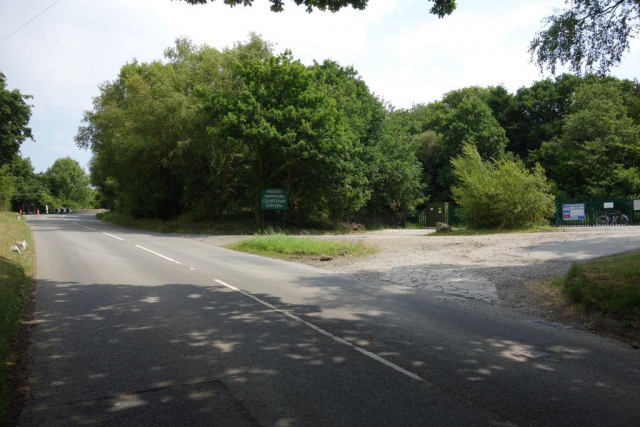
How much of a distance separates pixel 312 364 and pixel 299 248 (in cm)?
1296

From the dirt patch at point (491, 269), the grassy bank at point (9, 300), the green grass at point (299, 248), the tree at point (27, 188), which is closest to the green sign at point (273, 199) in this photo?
the green grass at point (299, 248)

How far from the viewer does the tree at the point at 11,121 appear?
49.8 m

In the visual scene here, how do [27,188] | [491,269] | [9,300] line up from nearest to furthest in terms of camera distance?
[9,300], [491,269], [27,188]

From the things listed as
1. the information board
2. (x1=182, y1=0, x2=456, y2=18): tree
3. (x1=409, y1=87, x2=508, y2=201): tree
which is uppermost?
(x1=409, y1=87, x2=508, y2=201): tree

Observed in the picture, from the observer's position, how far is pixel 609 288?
760 centimetres

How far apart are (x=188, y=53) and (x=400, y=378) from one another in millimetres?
39383

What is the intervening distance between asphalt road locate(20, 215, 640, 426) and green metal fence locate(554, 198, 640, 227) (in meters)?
24.1

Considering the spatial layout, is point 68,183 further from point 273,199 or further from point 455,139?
point 273,199

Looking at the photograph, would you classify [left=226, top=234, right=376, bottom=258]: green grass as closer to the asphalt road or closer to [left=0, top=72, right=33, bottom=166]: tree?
the asphalt road

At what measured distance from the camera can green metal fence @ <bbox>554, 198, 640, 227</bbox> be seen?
93.5ft

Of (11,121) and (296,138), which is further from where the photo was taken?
(11,121)

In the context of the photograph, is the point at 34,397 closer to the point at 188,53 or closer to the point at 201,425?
the point at 201,425

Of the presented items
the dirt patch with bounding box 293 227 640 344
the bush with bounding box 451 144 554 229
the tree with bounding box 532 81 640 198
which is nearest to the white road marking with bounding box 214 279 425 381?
the dirt patch with bounding box 293 227 640 344

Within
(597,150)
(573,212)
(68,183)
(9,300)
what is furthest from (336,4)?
(68,183)
